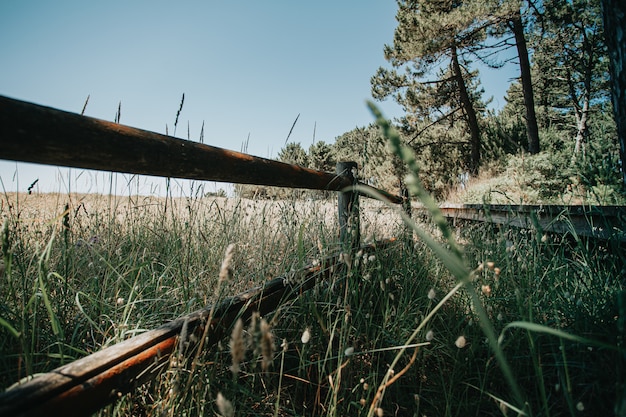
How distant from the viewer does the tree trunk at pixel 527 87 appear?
446 inches

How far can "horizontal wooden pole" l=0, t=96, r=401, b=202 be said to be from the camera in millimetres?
661

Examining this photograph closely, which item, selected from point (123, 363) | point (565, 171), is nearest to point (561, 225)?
point (123, 363)

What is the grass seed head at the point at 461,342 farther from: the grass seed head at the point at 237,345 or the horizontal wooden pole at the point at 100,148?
the horizontal wooden pole at the point at 100,148

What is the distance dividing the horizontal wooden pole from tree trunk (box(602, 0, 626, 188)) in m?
2.18

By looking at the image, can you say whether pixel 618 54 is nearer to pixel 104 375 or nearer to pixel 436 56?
pixel 104 375

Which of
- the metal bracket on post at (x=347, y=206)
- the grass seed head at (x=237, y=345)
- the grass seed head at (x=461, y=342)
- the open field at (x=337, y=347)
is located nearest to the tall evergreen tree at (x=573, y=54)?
the metal bracket on post at (x=347, y=206)

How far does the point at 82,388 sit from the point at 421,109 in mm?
17862

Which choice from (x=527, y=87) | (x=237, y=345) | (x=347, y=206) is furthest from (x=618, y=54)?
(x=527, y=87)

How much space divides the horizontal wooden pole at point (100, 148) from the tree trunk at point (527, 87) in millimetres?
13262

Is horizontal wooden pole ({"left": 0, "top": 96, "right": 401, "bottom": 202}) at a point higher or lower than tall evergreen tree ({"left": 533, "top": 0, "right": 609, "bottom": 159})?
lower

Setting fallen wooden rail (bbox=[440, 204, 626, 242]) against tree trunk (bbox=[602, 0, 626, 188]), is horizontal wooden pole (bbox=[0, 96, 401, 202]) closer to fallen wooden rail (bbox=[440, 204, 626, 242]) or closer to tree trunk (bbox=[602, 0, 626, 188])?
fallen wooden rail (bbox=[440, 204, 626, 242])

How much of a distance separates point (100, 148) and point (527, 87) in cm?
1448

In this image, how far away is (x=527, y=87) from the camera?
11.6 meters

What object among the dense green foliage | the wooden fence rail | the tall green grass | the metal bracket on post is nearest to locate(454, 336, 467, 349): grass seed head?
the tall green grass
